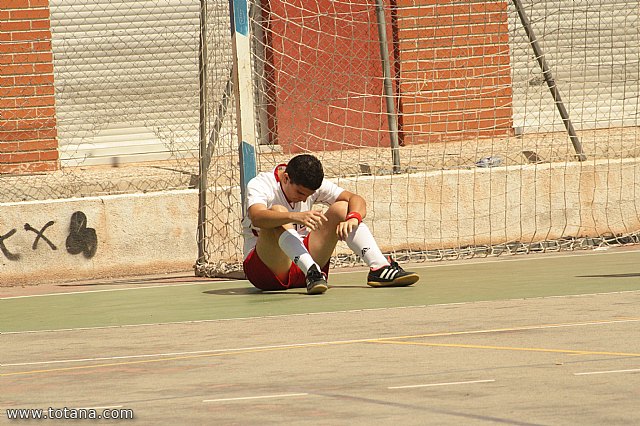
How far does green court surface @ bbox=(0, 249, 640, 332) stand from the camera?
313 inches

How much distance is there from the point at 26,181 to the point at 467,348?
763 centimetres

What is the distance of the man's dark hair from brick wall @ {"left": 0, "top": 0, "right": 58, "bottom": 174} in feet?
17.3

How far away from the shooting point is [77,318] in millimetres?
8188

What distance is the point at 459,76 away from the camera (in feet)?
41.9

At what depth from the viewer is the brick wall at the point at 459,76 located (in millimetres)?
12703

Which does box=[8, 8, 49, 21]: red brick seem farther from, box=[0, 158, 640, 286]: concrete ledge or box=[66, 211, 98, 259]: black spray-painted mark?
box=[66, 211, 98, 259]: black spray-painted mark

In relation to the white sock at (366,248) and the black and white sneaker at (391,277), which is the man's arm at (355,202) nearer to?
the white sock at (366,248)

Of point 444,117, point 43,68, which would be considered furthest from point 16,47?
point 444,117

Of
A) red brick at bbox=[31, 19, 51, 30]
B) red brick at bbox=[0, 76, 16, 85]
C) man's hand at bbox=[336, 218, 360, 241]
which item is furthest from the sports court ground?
red brick at bbox=[31, 19, 51, 30]

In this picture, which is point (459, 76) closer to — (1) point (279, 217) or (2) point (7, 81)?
(2) point (7, 81)

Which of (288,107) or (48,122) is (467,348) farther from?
(48,122)

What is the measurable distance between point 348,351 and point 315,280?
2.51 m

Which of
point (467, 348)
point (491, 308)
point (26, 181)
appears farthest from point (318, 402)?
point (26, 181)

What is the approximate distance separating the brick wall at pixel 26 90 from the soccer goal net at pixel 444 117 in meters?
2.17
